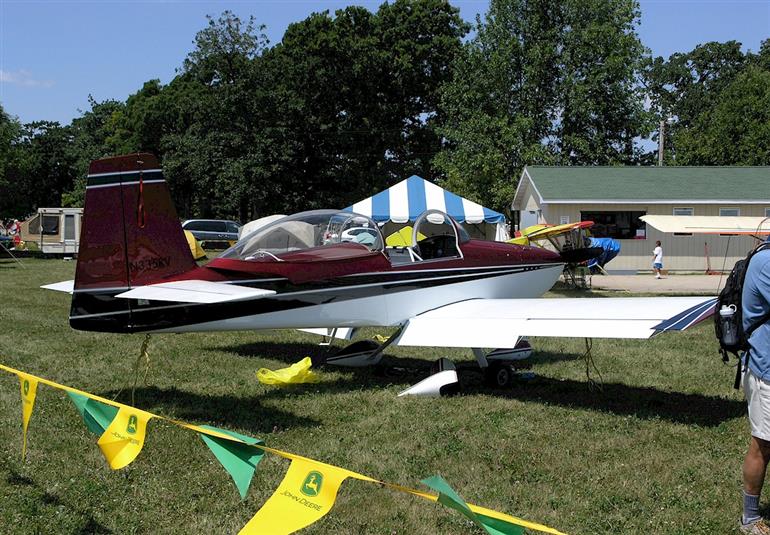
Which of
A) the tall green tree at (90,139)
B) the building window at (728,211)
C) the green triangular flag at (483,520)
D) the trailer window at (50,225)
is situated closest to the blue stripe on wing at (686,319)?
the green triangular flag at (483,520)

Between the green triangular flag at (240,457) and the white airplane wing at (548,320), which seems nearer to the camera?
the green triangular flag at (240,457)

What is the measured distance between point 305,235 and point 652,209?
19595 mm

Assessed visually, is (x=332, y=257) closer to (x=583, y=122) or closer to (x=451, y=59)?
(x=583, y=122)

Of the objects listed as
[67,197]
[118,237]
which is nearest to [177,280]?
[118,237]

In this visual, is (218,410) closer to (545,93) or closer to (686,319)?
(686,319)

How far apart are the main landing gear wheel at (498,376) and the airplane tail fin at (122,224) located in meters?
3.63

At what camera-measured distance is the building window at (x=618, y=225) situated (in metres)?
24.0

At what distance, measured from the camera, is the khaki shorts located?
3.68m

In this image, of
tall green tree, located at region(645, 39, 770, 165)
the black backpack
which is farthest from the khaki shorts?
tall green tree, located at region(645, 39, 770, 165)

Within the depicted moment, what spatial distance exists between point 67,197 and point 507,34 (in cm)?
4102

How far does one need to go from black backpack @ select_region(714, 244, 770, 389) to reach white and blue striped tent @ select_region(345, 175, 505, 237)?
15.6 m

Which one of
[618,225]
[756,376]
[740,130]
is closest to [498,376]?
[756,376]

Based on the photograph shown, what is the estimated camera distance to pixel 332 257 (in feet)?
23.6

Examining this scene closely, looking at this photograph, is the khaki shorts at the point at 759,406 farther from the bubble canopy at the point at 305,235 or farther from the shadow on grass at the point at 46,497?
the bubble canopy at the point at 305,235
